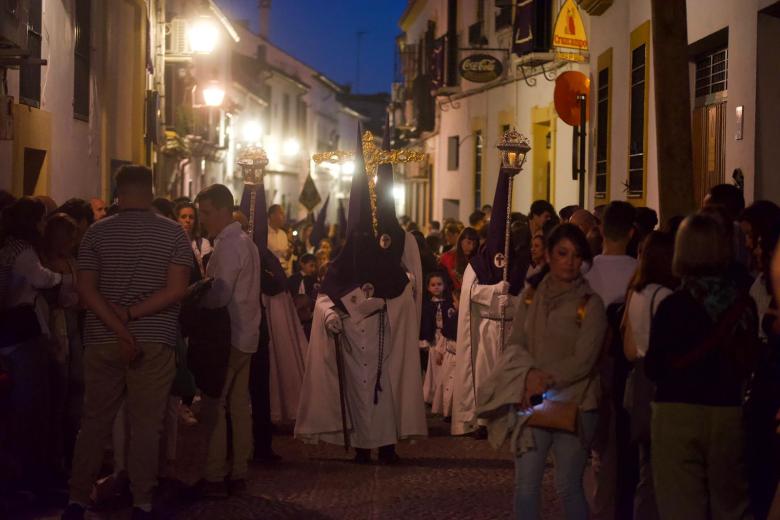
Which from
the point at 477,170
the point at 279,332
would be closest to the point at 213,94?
the point at 477,170

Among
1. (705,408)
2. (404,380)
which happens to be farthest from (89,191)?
(705,408)

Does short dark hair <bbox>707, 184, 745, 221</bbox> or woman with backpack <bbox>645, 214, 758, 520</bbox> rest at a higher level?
short dark hair <bbox>707, 184, 745, 221</bbox>

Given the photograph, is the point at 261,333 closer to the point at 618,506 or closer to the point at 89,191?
the point at 618,506

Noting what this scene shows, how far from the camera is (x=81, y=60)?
16578 mm

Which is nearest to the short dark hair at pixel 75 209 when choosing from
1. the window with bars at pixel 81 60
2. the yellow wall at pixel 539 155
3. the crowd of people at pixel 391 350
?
Result: the crowd of people at pixel 391 350

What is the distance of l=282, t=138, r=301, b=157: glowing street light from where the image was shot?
56.1 meters

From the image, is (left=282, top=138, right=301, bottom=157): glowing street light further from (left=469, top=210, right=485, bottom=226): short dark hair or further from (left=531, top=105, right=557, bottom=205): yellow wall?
(left=469, top=210, right=485, bottom=226): short dark hair

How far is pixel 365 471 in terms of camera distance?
9.45 metres

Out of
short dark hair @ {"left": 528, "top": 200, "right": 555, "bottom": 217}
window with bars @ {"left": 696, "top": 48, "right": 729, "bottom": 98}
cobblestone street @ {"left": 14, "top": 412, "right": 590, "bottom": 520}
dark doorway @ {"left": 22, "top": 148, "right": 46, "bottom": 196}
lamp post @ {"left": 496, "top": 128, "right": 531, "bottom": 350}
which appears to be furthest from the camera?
dark doorway @ {"left": 22, "top": 148, "right": 46, "bottom": 196}

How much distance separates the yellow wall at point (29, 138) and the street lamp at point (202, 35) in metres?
10.6

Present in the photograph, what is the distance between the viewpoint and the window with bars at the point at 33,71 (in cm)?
1301

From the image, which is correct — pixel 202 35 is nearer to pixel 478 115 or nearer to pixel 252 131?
pixel 478 115

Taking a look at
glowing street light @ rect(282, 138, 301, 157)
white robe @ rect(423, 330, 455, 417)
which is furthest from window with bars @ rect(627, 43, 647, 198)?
glowing street light @ rect(282, 138, 301, 157)

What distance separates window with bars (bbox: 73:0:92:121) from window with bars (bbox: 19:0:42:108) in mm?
2426
